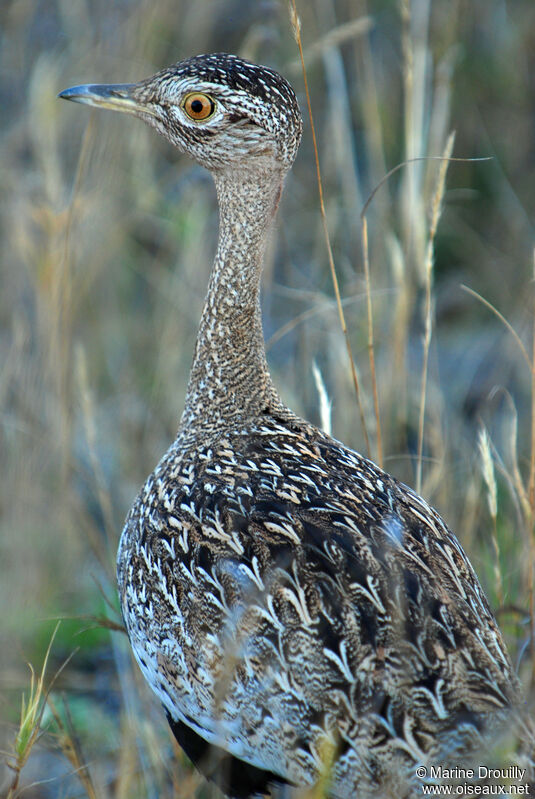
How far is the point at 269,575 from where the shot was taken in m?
2.53

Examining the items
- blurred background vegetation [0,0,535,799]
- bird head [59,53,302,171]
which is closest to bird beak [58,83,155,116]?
bird head [59,53,302,171]

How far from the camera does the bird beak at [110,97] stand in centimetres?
303

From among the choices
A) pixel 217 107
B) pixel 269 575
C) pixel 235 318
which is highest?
pixel 217 107

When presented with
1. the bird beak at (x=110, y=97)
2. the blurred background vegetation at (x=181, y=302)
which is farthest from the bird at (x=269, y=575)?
the blurred background vegetation at (x=181, y=302)

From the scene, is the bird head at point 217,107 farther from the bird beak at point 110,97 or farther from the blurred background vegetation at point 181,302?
the blurred background vegetation at point 181,302

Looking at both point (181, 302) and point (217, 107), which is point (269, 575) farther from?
Result: point (181, 302)

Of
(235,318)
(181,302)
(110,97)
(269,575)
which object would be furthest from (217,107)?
(181,302)

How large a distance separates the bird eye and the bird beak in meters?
0.15

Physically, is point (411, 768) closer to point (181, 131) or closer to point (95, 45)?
point (181, 131)

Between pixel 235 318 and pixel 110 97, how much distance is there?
83 cm

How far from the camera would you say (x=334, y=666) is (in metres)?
2.36

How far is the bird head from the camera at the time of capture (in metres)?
2.93

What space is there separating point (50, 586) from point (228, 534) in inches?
74.4

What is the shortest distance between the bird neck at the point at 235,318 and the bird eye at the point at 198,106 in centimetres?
21
